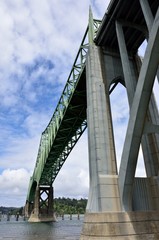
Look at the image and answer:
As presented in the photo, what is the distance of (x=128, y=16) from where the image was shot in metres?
15.5

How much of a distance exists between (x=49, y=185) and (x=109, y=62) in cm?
4902

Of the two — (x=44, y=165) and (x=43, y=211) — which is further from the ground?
(x=44, y=165)

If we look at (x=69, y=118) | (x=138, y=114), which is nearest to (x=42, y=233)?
(x=69, y=118)

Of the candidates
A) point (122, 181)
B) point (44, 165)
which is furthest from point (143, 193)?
point (44, 165)

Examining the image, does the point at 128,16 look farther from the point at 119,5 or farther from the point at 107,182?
the point at 107,182

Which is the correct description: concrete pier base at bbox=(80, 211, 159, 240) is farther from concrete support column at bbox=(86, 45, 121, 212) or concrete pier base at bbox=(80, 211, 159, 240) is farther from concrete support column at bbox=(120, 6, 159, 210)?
concrete support column at bbox=(120, 6, 159, 210)

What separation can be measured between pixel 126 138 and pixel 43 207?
2171 inches

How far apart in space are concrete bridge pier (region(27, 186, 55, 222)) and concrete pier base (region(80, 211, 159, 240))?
156 ft

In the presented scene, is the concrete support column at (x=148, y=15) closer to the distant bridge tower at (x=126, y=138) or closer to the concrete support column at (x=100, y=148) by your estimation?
the distant bridge tower at (x=126, y=138)

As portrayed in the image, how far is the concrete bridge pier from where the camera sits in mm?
55344

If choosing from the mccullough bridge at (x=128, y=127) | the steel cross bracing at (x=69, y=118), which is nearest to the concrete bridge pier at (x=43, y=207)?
the steel cross bracing at (x=69, y=118)

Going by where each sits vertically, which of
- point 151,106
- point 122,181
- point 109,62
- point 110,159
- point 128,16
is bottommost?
point 122,181

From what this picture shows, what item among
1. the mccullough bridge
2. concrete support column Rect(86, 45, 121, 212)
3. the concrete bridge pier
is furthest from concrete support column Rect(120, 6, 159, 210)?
the concrete bridge pier

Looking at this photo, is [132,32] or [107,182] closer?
[107,182]
